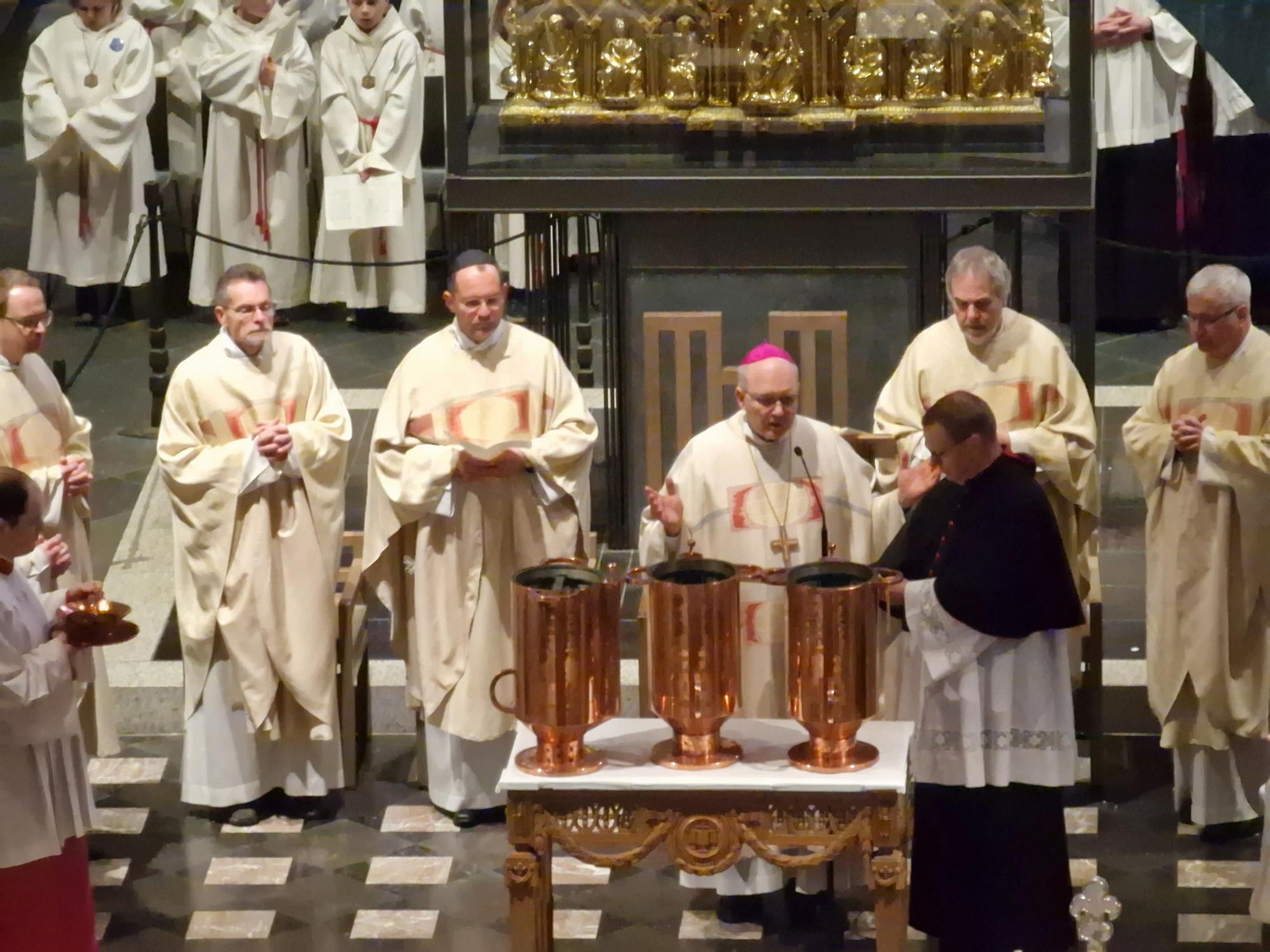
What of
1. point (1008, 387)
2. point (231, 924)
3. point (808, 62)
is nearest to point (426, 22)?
point (808, 62)

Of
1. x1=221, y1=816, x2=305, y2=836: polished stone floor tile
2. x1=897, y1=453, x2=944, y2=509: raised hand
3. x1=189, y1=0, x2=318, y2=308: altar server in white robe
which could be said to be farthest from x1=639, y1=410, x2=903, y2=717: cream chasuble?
x1=189, y1=0, x2=318, y2=308: altar server in white robe

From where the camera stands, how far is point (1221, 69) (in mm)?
12516

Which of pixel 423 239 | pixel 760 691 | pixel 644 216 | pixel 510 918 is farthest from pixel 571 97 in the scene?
pixel 423 239

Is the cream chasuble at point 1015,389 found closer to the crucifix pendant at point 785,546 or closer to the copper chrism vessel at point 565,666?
the crucifix pendant at point 785,546

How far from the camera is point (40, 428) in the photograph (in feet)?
27.6

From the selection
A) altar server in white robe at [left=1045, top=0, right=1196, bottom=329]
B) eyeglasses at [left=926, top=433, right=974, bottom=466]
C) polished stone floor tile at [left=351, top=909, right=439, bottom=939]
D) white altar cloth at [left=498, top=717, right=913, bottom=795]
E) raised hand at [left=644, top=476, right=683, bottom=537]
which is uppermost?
altar server in white robe at [left=1045, top=0, right=1196, bottom=329]

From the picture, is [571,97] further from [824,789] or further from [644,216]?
[824,789]

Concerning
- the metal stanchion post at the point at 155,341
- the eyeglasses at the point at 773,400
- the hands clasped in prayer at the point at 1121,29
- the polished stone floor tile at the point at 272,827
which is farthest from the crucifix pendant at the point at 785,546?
the hands clasped in prayer at the point at 1121,29

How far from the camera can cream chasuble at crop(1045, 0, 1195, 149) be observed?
1245 centimetres

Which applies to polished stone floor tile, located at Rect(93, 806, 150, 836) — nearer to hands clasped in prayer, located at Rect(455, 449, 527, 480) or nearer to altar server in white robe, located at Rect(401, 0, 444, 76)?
hands clasped in prayer, located at Rect(455, 449, 527, 480)

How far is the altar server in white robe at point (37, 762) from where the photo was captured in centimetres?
662

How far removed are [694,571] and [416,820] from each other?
2.52 metres

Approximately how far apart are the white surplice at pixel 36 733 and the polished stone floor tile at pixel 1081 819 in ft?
10.7

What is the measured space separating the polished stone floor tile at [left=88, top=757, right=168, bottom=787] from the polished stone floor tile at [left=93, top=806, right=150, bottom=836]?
244 mm
